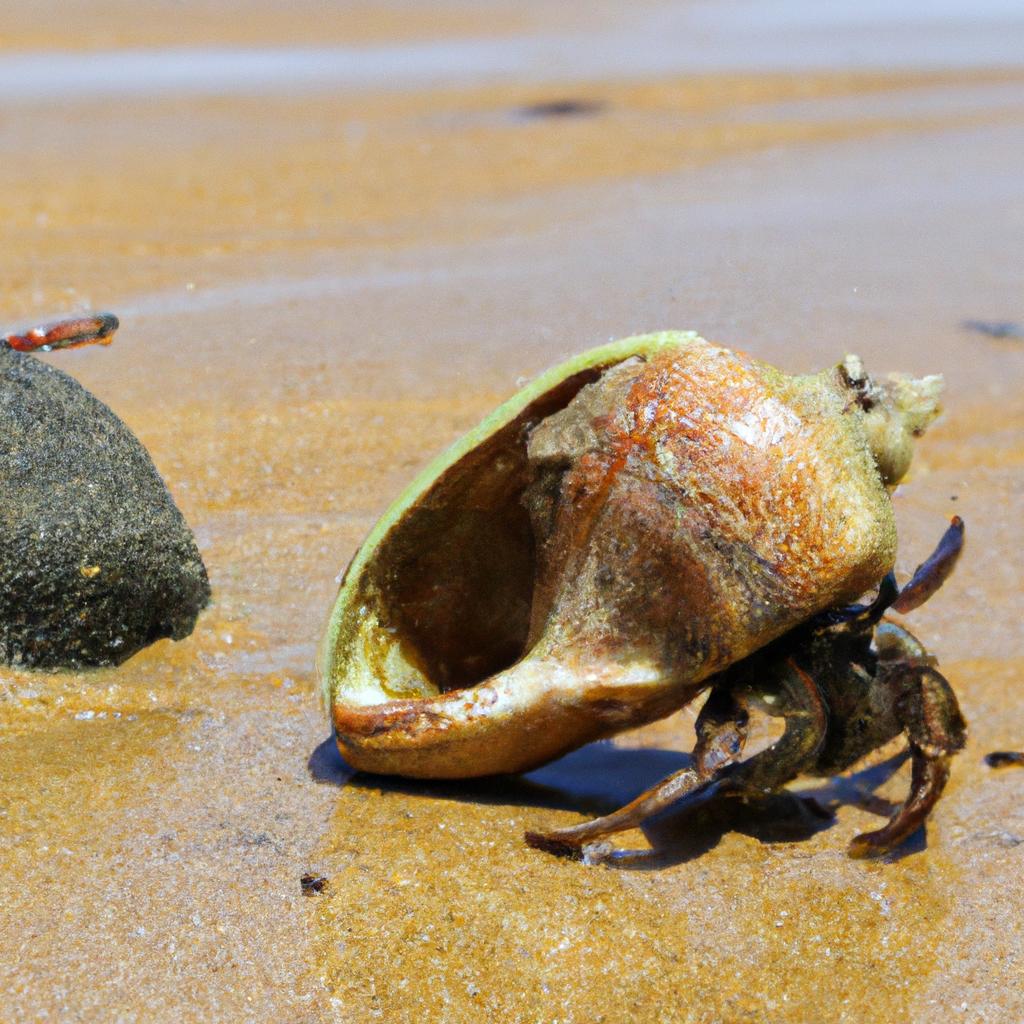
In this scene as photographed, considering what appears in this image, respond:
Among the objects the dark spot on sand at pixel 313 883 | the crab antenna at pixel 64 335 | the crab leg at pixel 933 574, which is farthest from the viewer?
the crab antenna at pixel 64 335

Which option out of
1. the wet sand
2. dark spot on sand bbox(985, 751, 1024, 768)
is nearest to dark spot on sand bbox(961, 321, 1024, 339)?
the wet sand

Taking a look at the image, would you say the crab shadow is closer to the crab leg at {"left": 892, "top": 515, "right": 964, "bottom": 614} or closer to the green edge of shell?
the green edge of shell

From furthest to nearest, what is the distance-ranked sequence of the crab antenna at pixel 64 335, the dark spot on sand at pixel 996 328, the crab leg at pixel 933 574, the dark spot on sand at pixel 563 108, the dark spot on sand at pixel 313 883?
the dark spot on sand at pixel 563 108 < the dark spot on sand at pixel 996 328 < the crab antenna at pixel 64 335 < the crab leg at pixel 933 574 < the dark spot on sand at pixel 313 883

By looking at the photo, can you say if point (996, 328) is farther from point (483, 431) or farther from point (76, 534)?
point (76, 534)

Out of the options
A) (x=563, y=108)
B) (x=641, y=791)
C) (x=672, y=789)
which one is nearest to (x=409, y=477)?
(x=641, y=791)

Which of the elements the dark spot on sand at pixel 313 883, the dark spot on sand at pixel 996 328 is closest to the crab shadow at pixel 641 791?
the dark spot on sand at pixel 313 883

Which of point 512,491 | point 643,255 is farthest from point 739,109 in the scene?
point 512,491

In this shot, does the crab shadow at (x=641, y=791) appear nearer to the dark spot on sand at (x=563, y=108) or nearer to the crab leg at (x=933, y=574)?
the crab leg at (x=933, y=574)
